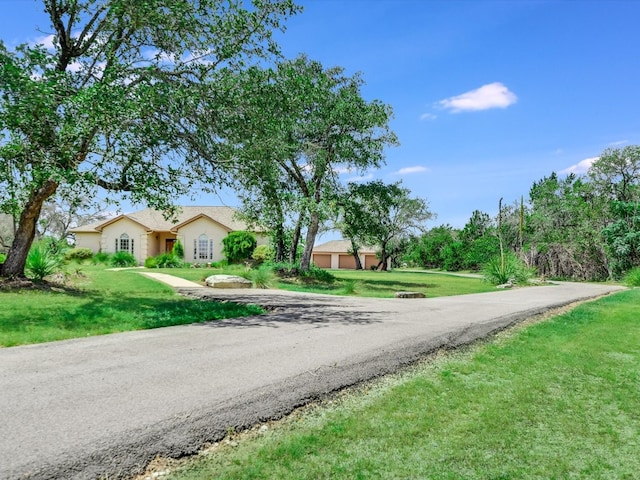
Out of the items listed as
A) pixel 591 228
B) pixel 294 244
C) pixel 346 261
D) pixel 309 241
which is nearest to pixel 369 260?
pixel 346 261

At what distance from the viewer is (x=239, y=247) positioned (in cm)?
3241

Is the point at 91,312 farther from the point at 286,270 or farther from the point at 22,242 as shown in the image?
the point at 286,270

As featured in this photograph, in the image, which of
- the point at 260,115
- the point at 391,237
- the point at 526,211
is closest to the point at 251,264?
the point at 260,115

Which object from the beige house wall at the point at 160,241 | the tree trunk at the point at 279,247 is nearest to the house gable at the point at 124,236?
the beige house wall at the point at 160,241

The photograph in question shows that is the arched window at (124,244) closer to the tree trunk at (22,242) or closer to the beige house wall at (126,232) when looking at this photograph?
the beige house wall at (126,232)

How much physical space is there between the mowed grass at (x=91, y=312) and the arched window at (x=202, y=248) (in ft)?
70.3

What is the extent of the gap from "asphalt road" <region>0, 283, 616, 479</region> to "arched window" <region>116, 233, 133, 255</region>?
29711 millimetres

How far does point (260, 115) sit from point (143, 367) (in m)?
7.29

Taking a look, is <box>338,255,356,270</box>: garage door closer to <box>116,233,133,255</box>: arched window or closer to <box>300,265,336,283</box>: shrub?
<box>116,233,133,255</box>: arched window

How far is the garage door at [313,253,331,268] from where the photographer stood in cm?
6900

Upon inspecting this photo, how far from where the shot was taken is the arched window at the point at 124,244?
3553 cm

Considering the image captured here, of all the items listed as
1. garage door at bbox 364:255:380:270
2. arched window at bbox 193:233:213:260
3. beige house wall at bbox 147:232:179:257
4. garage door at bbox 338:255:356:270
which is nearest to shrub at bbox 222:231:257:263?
arched window at bbox 193:233:213:260

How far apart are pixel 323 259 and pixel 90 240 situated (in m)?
37.9

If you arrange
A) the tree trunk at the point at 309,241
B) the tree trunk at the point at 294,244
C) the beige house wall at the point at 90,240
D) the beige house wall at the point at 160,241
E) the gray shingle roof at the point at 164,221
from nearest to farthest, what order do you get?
the tree trunk at the point at 309,241
the tree trunk at the point at 294,244
the gray shingle roof at the point at 164,221
the beige house wall at the point at 160,241
the beige house wall at the point at 90,240
